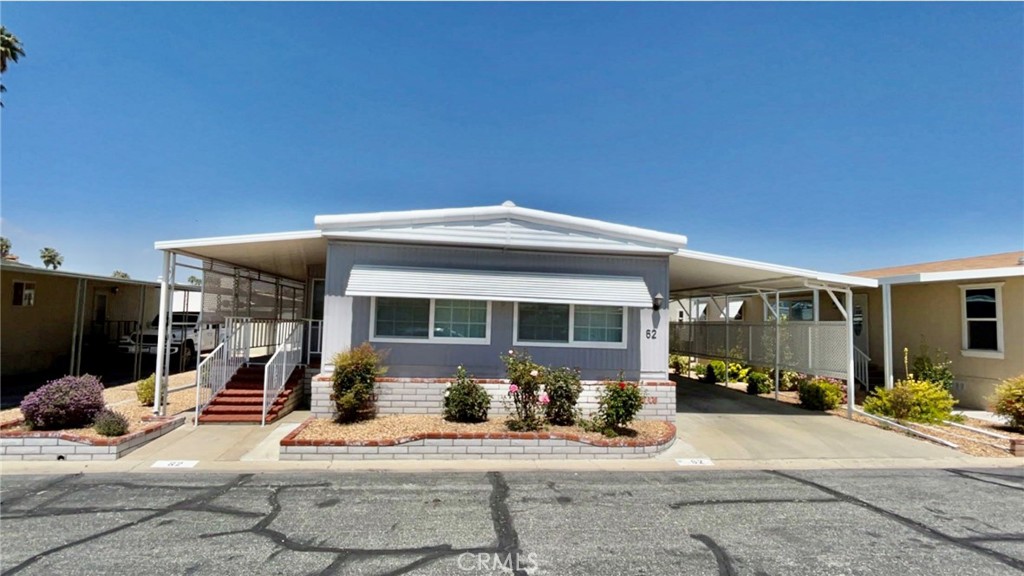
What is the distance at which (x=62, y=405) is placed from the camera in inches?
272

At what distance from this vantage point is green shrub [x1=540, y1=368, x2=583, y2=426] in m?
7.70

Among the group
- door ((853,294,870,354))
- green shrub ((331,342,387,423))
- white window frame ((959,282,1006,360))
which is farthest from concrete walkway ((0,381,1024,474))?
door ((853,294,870,354))

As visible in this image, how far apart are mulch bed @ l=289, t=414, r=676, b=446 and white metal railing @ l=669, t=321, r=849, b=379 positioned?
4.88m

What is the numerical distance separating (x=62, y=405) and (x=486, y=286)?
655 cm

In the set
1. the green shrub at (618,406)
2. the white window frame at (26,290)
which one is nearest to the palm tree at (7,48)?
the white window frame at (26,290)

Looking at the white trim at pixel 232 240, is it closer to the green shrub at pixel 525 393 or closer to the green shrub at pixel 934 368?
the green shrub at pixel 525 393

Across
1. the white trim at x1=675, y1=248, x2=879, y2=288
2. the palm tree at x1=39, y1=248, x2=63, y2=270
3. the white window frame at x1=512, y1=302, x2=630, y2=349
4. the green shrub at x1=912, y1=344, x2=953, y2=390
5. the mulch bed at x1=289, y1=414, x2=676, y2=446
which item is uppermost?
the palm tree at x1=39, y1=248, x2=63, y2=270

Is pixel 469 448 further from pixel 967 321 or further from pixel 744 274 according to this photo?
pixel 967 321

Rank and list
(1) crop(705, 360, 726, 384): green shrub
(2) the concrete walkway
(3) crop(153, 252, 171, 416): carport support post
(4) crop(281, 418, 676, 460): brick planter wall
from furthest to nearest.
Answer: (1) crop(705, 360, 726, 384): green shrub, (3) crop(153, 252, 171, 416): carport support post, (4) crop(281, 418, 676, 460): brick planter wall, (2) the concrete walkway

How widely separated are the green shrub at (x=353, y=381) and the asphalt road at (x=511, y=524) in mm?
1697

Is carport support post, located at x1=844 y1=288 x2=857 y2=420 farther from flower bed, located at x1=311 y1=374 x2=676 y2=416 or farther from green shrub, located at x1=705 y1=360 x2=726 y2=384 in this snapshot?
green shrub, located at x1=705 y1=360 x2=726 y2=384

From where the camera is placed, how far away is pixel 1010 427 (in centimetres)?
895

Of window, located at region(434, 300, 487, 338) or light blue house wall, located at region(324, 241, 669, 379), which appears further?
window, located at region(434, 300, 487, 338)

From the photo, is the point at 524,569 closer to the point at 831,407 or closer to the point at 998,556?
the point at 998,556
